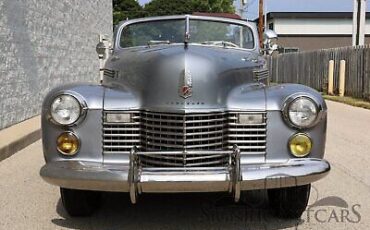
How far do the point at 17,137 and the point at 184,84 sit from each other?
16.2 feet

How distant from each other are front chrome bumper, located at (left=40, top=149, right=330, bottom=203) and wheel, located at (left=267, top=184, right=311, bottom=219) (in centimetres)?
41

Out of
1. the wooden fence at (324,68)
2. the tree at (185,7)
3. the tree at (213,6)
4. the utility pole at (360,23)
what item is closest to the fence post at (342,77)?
the wooden fence at (324,68)

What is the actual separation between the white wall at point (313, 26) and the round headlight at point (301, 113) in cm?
4453

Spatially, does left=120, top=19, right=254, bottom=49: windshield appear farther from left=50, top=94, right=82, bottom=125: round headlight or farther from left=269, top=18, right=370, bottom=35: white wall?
left=269, top=18, right=370, bottom=35: white wall

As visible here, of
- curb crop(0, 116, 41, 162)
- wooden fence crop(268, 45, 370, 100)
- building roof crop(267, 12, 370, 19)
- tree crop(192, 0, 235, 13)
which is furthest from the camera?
tree crop(192, 0, 235, 13)

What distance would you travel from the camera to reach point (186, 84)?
4336 millimetres

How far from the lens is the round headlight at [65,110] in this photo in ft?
14.2

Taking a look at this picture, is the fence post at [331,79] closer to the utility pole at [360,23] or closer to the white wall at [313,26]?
the utility pole at [360,23]

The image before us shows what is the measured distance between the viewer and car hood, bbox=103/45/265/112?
433 centimetres

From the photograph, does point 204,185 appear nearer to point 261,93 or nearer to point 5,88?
point 261,93

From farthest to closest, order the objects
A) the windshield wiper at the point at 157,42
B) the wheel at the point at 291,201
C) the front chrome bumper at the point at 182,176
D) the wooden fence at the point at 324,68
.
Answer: the wooden fence at the point at 324,68
the windshield wiper at the point at 157,42
the wheel at the point at 291,201
the front chrome bumper at the point at 182,176

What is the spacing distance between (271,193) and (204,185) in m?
1.24

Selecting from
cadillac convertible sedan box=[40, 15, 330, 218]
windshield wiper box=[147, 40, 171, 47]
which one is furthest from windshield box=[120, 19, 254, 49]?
cadillac convertible sedan box=[40, 15, 330, 218]

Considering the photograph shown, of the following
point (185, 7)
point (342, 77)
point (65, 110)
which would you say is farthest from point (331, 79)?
point (185, 7)
